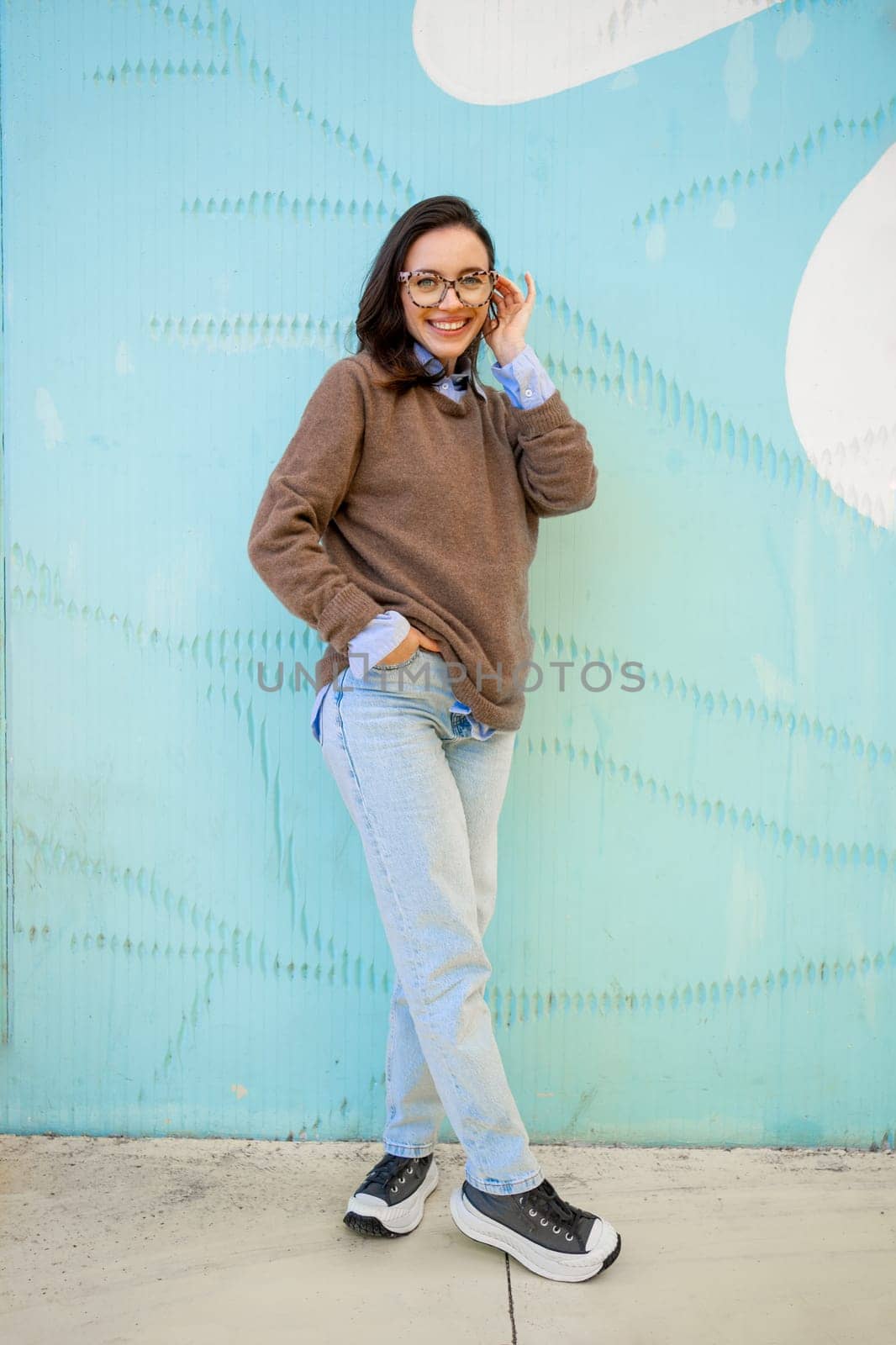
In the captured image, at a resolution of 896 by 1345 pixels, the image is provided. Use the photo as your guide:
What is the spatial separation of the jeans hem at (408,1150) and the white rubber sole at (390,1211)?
2.4 inches

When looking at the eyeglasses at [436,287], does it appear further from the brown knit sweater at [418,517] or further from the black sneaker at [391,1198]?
the black sneaker at [391,1198]

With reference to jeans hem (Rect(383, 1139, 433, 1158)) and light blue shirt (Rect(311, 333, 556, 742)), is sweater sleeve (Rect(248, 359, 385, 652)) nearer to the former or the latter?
light blue shirt (Rect(311, 333, 556, 742))

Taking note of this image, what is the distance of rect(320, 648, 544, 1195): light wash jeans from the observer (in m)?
1.61

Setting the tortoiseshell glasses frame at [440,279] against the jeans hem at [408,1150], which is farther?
the jeans hem at [408,1150]

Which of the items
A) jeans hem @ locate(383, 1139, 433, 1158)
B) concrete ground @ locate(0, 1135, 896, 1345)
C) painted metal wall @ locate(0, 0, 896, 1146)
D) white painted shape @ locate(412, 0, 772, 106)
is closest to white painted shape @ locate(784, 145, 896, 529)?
painted metal wall @ locate(0, 0, 896, 1146)

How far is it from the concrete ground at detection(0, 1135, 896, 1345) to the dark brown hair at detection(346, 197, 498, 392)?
1.40m

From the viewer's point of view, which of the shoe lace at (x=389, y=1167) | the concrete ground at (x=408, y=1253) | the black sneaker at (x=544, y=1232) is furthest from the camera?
the shoe lace at (x=389, y=1167)

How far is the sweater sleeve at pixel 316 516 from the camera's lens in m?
1.57

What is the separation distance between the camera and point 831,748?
200 cm

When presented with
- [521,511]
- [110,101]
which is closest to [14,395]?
[110,101]

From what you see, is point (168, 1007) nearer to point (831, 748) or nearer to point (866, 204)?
point (831, 748)

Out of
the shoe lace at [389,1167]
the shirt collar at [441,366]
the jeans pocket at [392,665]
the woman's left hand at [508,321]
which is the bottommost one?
the shoe lace at [389,1167]

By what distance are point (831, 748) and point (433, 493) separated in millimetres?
945

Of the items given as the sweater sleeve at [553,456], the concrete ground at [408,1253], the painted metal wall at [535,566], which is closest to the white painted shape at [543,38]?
the painted metal wall at [535,566]
